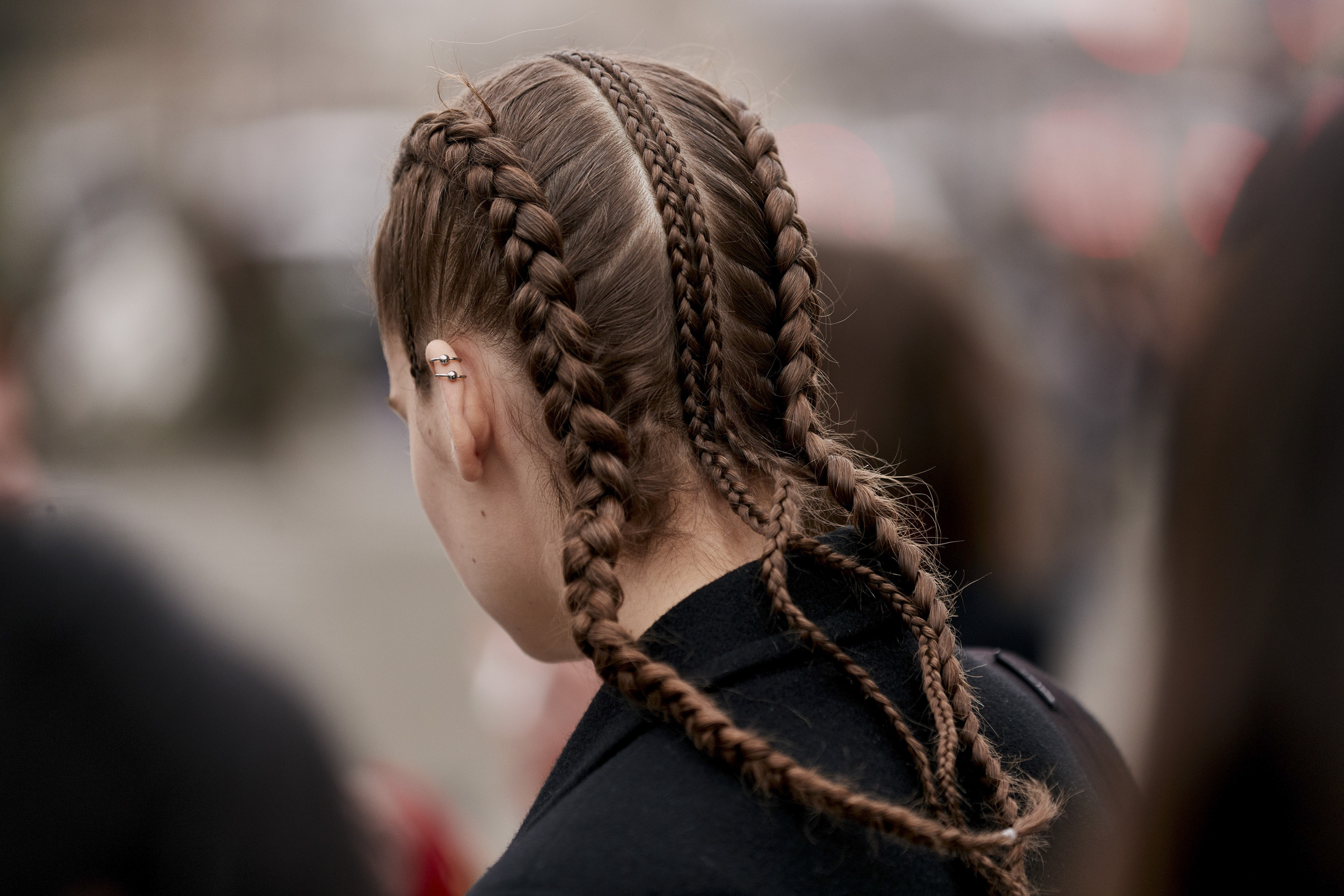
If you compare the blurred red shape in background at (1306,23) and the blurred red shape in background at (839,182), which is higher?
the blurred red shape in background at (1306,23)

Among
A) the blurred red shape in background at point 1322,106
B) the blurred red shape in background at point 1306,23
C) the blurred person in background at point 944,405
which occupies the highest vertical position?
the blurred red shape in background at point 1306,23

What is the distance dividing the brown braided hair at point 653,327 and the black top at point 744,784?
0.02m

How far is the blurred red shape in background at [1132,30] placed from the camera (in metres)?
2.68

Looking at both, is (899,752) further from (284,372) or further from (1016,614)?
(284,372)

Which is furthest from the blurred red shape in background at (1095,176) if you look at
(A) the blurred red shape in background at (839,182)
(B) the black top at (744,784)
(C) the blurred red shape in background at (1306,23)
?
(B) the black top at (744,784)

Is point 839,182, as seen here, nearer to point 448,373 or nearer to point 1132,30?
point 1132,30

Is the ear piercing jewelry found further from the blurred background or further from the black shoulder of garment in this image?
the black shoulder of garment

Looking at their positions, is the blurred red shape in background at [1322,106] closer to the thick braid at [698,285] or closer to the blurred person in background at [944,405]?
→ the thick braid at [698,285]

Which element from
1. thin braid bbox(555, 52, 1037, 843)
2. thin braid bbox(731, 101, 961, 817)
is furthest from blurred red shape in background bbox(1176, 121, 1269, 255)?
thin braid bbox(555, 52, 1037, 843)

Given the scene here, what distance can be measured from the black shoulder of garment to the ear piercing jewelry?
826 mm

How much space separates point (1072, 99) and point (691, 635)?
118 inches

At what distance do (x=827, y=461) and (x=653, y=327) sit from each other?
206mm

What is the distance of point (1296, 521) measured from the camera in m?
0.45

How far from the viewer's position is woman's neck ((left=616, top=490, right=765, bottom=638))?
91cm
